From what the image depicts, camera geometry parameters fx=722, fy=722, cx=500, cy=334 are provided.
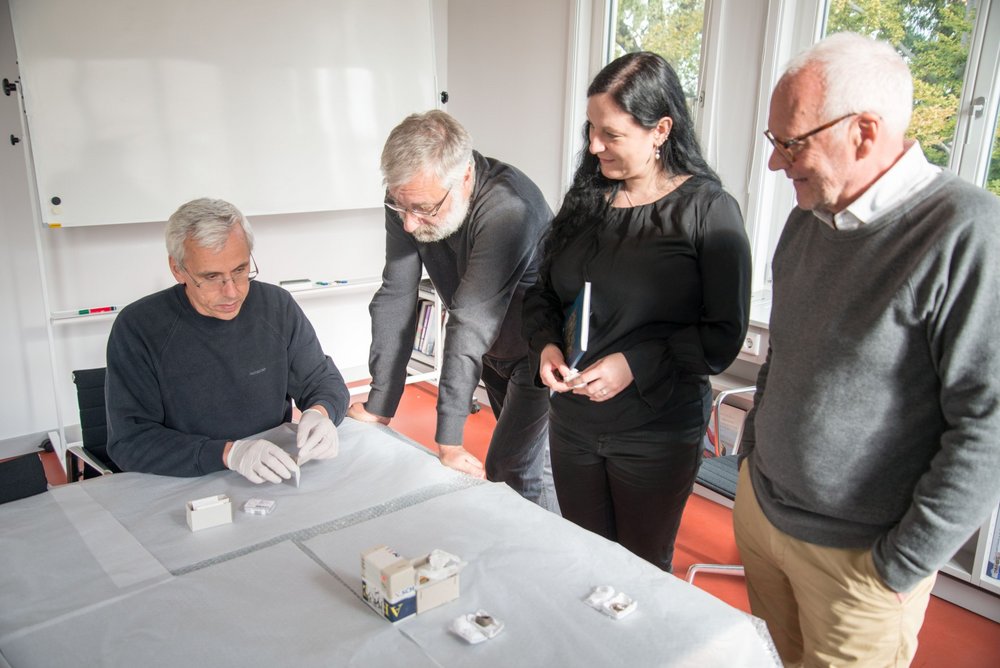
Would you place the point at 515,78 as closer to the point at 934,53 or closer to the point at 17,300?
the point at 934,53

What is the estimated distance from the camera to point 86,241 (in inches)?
130

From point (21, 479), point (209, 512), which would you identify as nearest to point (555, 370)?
point (209, 512)

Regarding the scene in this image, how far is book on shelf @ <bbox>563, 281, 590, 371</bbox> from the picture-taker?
1.33 m

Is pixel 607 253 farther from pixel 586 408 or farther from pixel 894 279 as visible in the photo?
pixel 894 279

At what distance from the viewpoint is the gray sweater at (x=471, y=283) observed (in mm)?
1648

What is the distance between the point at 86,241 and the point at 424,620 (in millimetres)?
3018

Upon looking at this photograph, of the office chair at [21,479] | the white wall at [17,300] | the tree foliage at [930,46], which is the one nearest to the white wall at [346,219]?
the white wall at [17,300]

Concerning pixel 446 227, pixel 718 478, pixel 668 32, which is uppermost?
pixel 668 32

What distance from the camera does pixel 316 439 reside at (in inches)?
59.7

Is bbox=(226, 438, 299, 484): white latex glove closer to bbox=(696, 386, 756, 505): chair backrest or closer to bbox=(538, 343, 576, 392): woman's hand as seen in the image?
bbox=(538, 343, 576, 392): woman's hand

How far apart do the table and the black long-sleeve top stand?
339 mm

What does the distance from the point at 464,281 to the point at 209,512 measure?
724 mm

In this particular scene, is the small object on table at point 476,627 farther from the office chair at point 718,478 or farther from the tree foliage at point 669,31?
the tree foliage at point 669,31

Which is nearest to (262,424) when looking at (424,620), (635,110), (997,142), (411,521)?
(411,521)
